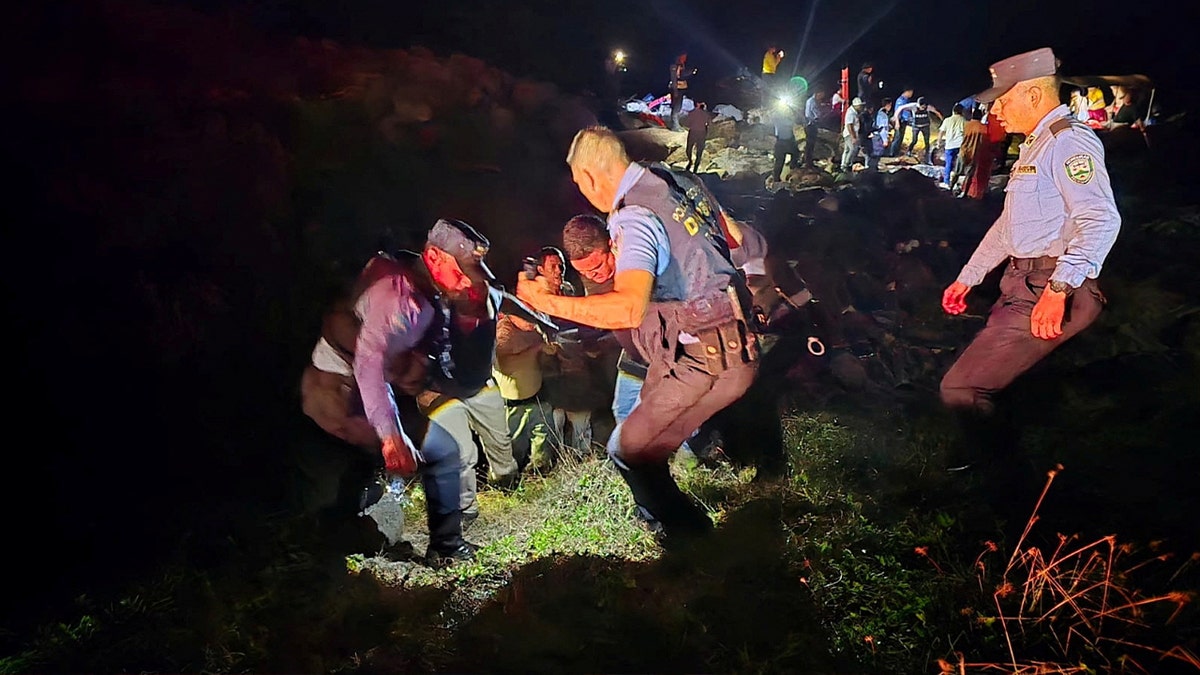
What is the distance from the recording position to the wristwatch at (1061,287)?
11.1 feet

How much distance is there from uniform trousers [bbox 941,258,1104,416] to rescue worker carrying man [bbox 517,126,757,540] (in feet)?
4.23

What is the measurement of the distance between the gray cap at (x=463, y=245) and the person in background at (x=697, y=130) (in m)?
1.28

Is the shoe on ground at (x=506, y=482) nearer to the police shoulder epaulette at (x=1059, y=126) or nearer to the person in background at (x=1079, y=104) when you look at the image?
the police shoulder epaulette at (x=1059, y=126)

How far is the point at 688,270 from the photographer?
318cm

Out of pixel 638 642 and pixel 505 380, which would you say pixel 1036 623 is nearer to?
pixel 638 642

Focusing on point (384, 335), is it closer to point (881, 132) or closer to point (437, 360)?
point (437, 360)

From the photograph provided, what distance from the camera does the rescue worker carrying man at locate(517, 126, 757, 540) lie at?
9.97 feet

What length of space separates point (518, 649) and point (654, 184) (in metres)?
2.40

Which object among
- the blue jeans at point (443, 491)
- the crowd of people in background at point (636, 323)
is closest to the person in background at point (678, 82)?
the crowd of people in background at point (636, 323)

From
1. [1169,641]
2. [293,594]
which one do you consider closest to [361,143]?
[293,594]

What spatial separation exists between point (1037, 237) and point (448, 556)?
3.51 metres

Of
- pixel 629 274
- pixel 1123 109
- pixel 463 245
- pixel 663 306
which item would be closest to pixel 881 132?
pixel 1123 109

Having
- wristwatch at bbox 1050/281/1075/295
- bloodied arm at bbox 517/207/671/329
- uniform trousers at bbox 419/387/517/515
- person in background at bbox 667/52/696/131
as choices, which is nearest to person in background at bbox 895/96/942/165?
wristwatch at bbox 1050/281/1075/295

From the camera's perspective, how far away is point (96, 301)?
364 cm
